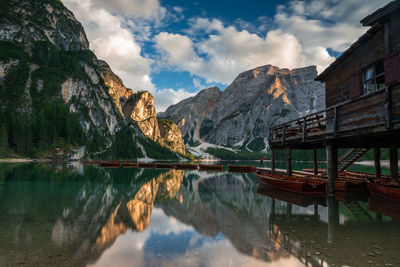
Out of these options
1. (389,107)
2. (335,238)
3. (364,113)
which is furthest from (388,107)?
(335,238)

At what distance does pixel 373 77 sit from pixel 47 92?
6195 inches

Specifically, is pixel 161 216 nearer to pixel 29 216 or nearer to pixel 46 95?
pixel 29 216

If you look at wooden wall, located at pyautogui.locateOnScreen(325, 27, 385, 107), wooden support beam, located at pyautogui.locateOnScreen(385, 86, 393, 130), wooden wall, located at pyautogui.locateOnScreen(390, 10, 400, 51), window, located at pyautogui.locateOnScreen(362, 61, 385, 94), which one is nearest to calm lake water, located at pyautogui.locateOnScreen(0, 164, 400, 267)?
wooden support beam, located at pyautogui.locateOnScreen(385, 86, 393, 130)

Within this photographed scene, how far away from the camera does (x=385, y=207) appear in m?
16.1

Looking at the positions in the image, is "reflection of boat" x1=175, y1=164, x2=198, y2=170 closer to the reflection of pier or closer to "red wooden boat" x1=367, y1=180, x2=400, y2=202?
"red wooden boat" x1=367, y1=180, x2=400, y2=202

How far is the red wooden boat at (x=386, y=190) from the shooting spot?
16984 mm

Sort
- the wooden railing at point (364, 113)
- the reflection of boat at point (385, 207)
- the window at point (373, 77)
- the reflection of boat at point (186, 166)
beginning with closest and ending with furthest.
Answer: the wooden railing at point (364, 113)
the reflection of boat at point (385, 207)
the window at point (373, 77)
the reflection of boat at point (186, 166)

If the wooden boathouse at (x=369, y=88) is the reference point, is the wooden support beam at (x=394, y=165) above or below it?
below

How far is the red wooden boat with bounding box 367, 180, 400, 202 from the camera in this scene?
16984mm

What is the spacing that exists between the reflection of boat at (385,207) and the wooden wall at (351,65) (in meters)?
8.57

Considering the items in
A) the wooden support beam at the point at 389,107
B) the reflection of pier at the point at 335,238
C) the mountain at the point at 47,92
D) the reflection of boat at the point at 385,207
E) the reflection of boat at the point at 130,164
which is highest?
the mountain at the point at 47,92

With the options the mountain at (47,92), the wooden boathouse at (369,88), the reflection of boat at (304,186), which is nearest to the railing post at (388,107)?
the wooden boathouse at (369,88)

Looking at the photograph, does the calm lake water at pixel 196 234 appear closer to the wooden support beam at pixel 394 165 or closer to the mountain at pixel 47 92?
the wooden support beam at pixel 394 165

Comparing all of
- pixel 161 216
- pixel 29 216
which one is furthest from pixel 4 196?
pixel 161 216
